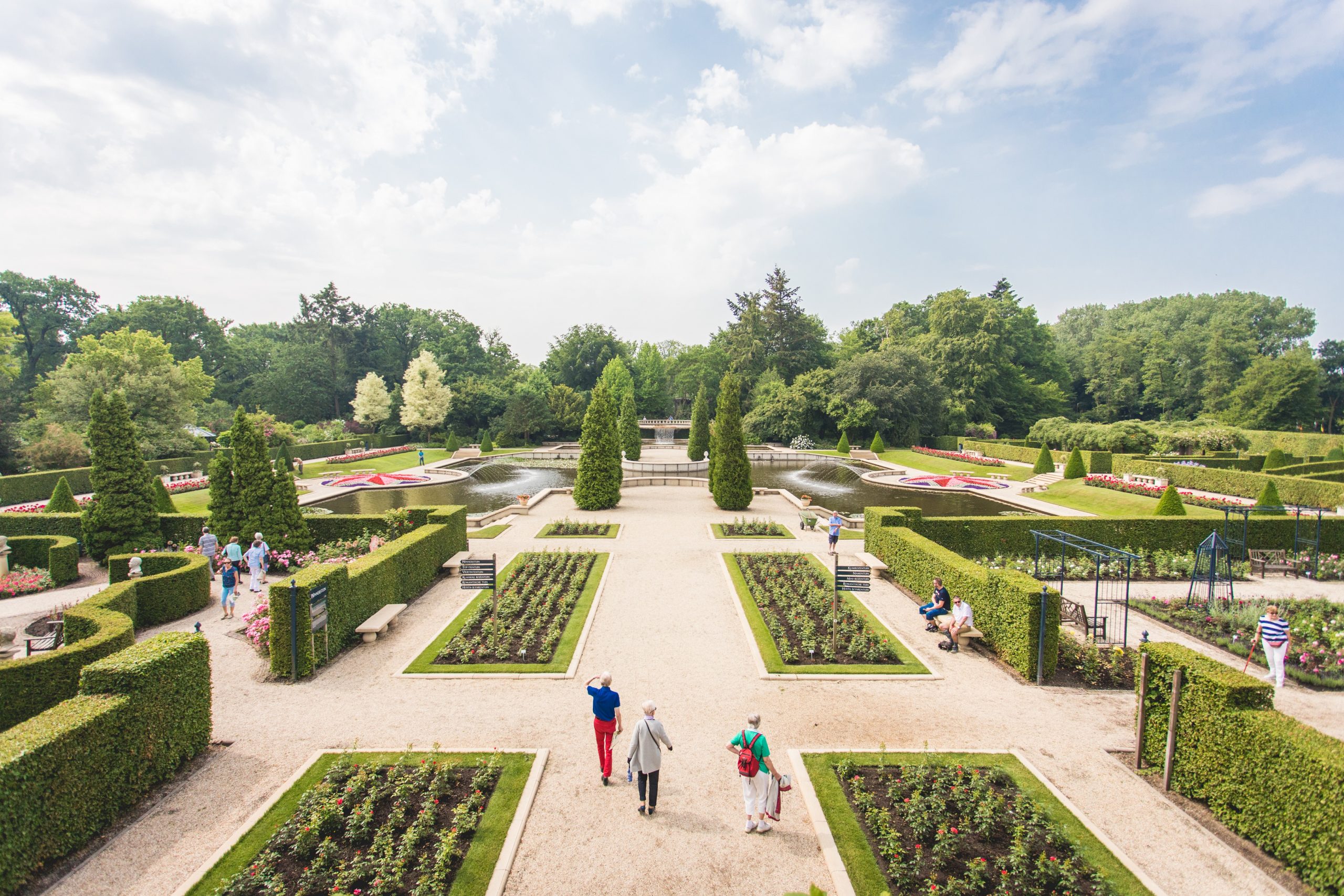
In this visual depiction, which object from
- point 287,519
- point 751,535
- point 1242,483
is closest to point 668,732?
point 751,535

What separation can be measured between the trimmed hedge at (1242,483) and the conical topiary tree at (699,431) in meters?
23.8

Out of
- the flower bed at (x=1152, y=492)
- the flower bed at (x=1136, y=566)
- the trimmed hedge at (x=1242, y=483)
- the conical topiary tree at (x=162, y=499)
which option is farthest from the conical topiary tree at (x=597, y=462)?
the trimmed hedge at (x=1242, y=483)

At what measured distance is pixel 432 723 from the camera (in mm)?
8555

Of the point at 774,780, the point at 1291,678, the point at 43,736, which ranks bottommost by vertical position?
the point at 1291,678

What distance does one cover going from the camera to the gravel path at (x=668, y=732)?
5.89m

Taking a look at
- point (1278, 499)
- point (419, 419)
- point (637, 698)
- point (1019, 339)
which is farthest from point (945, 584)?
point (1019, 339)

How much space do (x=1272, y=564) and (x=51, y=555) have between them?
3171 centimetres

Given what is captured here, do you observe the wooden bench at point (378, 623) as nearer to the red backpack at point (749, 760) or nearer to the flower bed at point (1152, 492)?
the red backpack at point (749, 760)

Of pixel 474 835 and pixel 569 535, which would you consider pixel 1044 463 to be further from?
pixel 474 835

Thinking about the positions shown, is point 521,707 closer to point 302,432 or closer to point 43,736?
point 43,736

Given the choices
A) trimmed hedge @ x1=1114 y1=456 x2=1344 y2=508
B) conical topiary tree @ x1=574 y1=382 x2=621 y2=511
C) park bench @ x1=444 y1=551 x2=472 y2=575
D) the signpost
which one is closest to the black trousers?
the signpost

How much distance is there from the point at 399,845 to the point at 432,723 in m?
2.63

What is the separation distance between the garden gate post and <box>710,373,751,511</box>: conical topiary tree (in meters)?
17.7

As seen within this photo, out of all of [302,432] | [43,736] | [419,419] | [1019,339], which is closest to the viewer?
[43,736]
